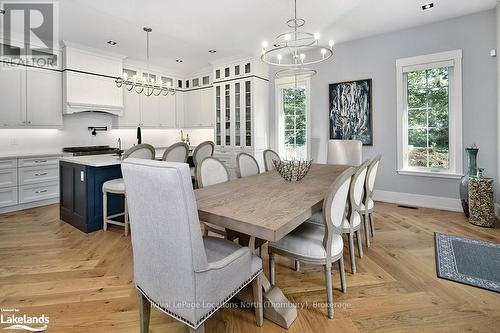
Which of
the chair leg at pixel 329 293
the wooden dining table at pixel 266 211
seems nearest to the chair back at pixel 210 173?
the wooden dining table at pixel 266 211

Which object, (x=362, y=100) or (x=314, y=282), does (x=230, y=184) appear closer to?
(x=314, y=282)

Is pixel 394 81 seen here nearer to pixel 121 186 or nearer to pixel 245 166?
pixel 245 166

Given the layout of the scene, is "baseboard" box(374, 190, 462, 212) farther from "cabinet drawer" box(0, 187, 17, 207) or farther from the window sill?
"cabinet drawer" box(0, 187, 17, 207)

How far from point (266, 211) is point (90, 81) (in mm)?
4991

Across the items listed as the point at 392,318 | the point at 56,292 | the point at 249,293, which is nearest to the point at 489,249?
the point at 392,318

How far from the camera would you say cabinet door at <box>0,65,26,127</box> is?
411 cm

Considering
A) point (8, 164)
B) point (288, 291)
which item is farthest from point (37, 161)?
point (288, 291)

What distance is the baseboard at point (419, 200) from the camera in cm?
397

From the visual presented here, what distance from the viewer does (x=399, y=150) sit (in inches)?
171

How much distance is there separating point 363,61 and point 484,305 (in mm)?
3952

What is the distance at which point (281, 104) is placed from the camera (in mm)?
5605

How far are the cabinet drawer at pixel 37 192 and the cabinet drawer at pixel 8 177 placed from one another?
0.14 meters

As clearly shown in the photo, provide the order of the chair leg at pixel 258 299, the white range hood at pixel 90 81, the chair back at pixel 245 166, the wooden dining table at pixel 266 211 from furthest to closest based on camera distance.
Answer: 1. the white range hood at pixel 90 81
2. the chair back at pixel 245 166
3. the chair leg at pixel 258 299
4. the wooden dining table at pixel 266 211

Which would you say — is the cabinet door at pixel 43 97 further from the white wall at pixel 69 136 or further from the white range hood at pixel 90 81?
the white wall at pixel 69 136
